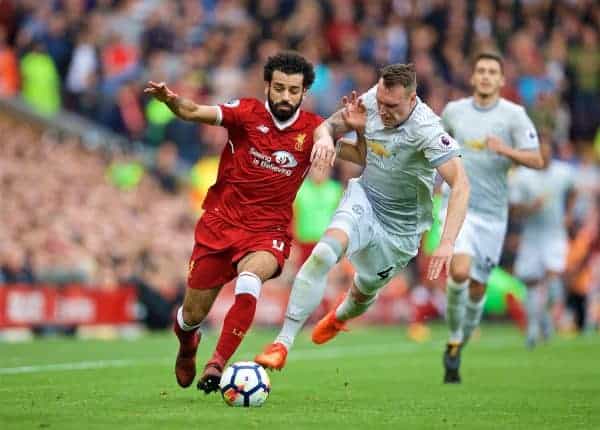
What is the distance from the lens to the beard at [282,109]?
9.88 metres

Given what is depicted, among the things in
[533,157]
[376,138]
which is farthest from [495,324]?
[376,138]

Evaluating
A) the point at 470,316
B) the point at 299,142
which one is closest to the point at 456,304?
the point at 470,316

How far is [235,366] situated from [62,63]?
15.2m

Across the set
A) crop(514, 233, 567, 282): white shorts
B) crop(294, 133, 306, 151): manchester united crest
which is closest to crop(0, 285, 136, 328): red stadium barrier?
crop(514, 233, 567, 282): white shorts

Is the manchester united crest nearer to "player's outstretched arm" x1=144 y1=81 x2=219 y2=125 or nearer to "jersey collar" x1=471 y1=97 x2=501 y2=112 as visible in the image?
"player's outstretched arm" x1=144 y1=81 x2=219 y2=125

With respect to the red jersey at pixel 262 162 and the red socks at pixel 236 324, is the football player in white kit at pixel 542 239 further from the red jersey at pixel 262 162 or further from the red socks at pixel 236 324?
the red socks at pixel 236 324

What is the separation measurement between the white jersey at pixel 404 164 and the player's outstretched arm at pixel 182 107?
119cm

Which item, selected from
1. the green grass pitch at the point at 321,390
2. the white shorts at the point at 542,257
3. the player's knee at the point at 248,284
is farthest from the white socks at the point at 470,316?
the white shorts at the point at 542,257

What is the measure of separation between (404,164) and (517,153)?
7.11 feet

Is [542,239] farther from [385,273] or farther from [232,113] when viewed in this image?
[232,113]

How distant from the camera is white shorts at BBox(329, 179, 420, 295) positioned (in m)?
10.3

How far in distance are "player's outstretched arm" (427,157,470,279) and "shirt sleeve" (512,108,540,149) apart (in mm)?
2606

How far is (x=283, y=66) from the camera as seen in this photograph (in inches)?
386

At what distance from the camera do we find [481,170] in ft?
41.6
